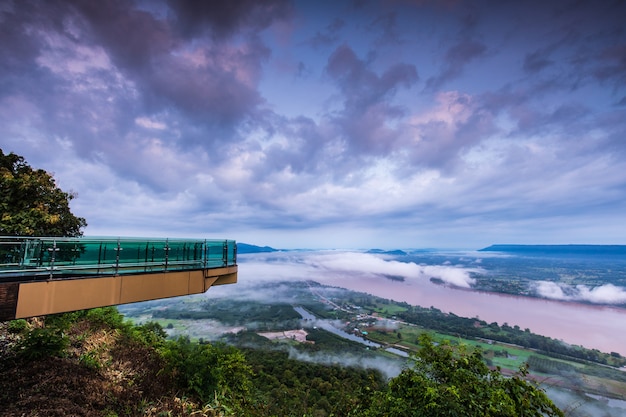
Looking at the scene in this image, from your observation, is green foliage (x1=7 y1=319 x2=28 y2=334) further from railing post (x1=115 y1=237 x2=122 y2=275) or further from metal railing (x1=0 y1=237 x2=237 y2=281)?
railing post (x1=115 y1=237 x2=122 y2=275)


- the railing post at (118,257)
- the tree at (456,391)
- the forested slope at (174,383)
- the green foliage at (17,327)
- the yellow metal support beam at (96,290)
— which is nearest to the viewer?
the yellow metal support beam at (96,290)

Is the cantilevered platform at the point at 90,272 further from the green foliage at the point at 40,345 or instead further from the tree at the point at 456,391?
the tree at the point at 456,391

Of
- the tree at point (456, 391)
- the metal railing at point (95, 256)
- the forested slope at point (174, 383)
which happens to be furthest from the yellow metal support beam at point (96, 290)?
the tree at point (456, 391)

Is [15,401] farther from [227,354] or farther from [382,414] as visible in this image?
[382,414]

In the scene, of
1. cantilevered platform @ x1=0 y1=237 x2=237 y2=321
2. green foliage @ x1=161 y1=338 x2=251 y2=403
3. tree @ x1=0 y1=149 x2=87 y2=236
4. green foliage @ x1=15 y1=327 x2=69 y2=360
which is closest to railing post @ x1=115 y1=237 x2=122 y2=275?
cantilevered platform @ x1=0 y1=237 x2=237 y2=321

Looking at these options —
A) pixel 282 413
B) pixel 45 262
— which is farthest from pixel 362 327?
pixel 45 262
